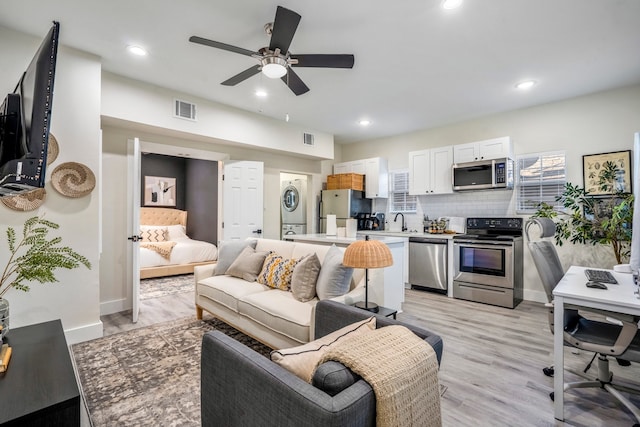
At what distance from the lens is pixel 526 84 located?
3635 millimetres

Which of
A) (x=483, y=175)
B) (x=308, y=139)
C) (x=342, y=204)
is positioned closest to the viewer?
(x=483, y=175)

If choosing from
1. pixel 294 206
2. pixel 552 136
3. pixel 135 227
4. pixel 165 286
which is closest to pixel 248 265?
pixel 135 227

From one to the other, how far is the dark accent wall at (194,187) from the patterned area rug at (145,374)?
3794mm

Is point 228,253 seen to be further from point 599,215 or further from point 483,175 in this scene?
point 599,215

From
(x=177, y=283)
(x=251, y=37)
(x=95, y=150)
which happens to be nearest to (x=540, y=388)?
(x=251, y=37)

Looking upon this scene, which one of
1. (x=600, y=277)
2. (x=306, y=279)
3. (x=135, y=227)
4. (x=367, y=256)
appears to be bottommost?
(x=306, y=279)

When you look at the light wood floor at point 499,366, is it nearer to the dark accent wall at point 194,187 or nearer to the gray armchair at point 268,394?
the gray armchair at point 268,394

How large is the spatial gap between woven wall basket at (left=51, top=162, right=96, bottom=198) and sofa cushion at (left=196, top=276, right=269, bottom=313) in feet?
4.79

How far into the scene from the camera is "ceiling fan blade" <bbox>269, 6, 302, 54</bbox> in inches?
77.9

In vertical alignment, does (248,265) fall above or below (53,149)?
below

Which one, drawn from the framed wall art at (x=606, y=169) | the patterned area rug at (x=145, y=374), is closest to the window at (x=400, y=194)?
the framed wall art at (x=606, y=169)

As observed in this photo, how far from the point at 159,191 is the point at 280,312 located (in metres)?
6.35

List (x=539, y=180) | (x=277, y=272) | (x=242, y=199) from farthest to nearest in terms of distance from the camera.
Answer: (x=242, y=199)
(x=539, y=180)
(x=277, y=272)

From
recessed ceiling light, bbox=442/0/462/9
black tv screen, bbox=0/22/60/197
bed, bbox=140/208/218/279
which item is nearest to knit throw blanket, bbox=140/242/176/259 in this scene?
bed, bbox=140/208/218/279
